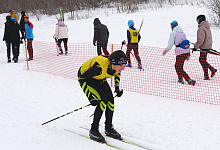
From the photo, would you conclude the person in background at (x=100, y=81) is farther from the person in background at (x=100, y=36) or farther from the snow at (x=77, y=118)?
the person in background at (x=100, y=36)

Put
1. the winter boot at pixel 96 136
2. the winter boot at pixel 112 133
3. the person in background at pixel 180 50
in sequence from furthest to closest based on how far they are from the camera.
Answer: the person in background at pixel 180 50
the winter boot at pixel 112 133
the winter boot at pixel 96 136

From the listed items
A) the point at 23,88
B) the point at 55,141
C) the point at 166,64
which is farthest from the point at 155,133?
the point at 166,64

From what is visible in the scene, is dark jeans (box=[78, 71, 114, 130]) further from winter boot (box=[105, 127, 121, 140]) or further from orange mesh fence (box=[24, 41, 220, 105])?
orange mesh fence (box=[24, 41, 220, 105])

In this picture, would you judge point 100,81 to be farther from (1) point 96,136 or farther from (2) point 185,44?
(2) point 185,44

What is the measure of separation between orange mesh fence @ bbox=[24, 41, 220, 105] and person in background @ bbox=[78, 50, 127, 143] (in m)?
2.80

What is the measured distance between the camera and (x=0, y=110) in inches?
217

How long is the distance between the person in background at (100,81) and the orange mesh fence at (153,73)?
280 cm

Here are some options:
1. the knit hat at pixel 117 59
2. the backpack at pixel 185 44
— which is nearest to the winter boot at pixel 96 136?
the knit hat at pixel 117 59

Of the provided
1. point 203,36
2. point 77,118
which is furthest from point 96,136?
point 203,36

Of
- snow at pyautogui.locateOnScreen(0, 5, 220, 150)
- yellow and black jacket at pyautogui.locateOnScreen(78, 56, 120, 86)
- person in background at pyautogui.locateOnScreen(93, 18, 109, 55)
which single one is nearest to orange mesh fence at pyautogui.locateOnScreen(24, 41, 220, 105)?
snow at pyautogui.locateOnScreen(0, 5, 220, 150)

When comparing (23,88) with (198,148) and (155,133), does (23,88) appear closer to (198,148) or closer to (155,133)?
(155,133)

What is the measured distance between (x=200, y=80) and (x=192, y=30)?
7.70 m

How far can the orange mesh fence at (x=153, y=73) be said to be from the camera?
266 inches

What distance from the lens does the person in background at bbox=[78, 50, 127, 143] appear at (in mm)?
3869
